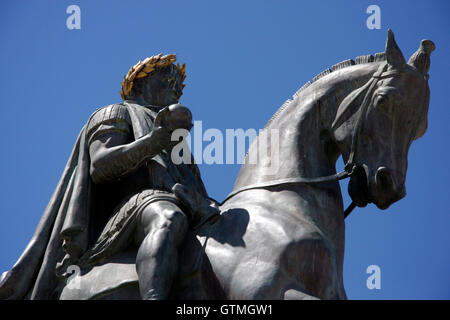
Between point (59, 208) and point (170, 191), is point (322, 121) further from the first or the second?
point (59, 208)

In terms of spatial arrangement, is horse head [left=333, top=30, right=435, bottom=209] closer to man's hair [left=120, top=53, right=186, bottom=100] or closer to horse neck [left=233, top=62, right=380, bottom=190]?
horse neck [left=233, top=62, right=380, bottom=190]

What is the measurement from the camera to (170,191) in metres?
10.4

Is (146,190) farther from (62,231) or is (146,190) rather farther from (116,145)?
(62,231)

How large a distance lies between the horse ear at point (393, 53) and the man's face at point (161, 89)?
8.85 feet

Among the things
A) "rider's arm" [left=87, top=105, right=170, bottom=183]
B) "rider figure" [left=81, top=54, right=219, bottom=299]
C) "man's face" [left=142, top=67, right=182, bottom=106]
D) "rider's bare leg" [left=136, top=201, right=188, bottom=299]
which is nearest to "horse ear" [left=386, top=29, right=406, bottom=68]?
"rider figure" [left=81, top=54, right=219, bottom=299]

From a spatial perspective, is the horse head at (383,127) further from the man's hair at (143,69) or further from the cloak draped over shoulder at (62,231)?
the man's hair at (143,69)

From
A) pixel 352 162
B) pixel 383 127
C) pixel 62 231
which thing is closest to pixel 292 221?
pixel 352 162

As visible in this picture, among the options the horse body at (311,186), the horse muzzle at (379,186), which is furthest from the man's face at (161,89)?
the horse muzzle at (379,186)

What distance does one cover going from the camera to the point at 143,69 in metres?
11.8

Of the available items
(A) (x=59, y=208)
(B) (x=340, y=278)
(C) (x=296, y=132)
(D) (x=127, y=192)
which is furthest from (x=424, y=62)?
(A) (x=59, y=208)

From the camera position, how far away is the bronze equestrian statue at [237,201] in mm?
9531

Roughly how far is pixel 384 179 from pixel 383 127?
56 cm

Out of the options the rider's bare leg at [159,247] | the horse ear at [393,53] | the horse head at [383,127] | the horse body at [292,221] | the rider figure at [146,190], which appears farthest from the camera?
the horse ear at [393,53]

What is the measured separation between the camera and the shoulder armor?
35.9 ft
